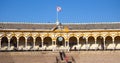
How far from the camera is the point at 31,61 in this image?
5909cm

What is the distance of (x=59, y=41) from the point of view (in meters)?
70.4

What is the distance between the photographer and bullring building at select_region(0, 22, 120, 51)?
2665 inches

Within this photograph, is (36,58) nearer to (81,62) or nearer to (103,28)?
(81,62)

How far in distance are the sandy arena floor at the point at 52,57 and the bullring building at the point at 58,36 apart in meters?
5.93

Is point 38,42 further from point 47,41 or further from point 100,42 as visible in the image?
point 100,42

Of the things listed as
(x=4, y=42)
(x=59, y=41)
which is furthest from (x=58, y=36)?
(x=4, y=42)

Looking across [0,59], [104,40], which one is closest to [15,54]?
[0,59]

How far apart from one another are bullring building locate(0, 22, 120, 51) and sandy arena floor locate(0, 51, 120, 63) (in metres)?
5.93

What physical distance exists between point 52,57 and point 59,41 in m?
10.3

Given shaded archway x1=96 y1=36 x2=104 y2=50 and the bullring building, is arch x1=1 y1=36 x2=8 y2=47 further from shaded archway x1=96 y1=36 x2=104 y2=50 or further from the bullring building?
shaded archway x1=96 y1=36 x2=104 y2=50

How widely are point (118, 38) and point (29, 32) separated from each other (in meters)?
19.3

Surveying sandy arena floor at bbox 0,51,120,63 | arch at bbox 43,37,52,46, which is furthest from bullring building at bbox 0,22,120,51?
sandy arena floor at bbox 0,51,120,63

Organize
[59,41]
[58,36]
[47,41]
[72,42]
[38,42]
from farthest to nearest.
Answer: [72,42] < [47,41] < [38,42] < [59,41] < [58,36]

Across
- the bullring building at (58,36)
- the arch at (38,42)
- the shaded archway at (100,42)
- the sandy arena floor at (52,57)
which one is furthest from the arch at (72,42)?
the sandy arena floor at (52,57)
